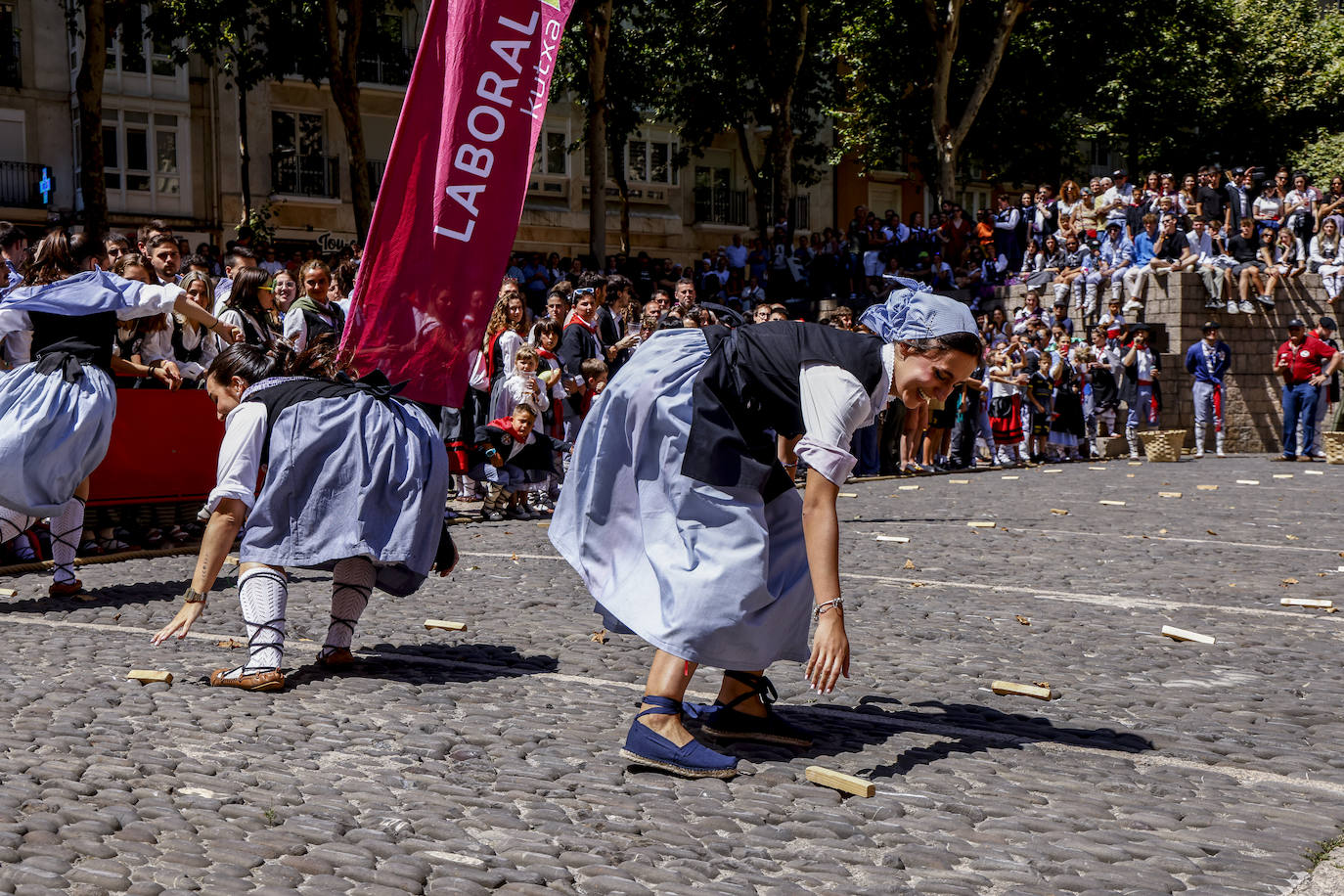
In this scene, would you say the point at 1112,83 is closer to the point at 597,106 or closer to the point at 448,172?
the point at 597,106

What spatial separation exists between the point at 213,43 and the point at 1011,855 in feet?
86.2

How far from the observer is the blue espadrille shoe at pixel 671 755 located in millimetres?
4602

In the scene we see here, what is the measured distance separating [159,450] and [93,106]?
16.0 meters

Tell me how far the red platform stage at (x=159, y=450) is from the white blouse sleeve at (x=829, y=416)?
25.4ft

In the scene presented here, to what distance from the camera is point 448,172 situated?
28.7ft

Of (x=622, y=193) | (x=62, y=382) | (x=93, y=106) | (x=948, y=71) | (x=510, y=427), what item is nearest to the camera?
(x=62, y=382)

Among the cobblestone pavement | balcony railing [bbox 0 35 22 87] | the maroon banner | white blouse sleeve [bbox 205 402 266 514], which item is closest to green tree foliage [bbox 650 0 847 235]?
balcony railing [bbox 0 35 22 87]

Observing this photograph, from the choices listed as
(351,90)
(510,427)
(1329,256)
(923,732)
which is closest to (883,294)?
(1329,256)

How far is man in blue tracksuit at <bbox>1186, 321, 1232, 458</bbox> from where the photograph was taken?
25.3 metres

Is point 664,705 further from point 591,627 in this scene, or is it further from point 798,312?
point 798,312

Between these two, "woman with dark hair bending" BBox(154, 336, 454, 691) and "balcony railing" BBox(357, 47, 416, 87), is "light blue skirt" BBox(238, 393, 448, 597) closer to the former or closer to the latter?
"woman with dark hair bending" BBox(154, 336, 454, 691)

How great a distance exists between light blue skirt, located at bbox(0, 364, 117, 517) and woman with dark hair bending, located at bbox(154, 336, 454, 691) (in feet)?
7.44

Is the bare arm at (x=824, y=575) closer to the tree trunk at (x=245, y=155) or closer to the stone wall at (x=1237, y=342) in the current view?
the stone wall at (x=1237, y=342)

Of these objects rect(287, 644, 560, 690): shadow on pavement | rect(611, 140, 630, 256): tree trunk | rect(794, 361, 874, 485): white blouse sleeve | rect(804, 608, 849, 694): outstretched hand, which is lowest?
rect(287, 644, 560, 690): shadow on pavement
